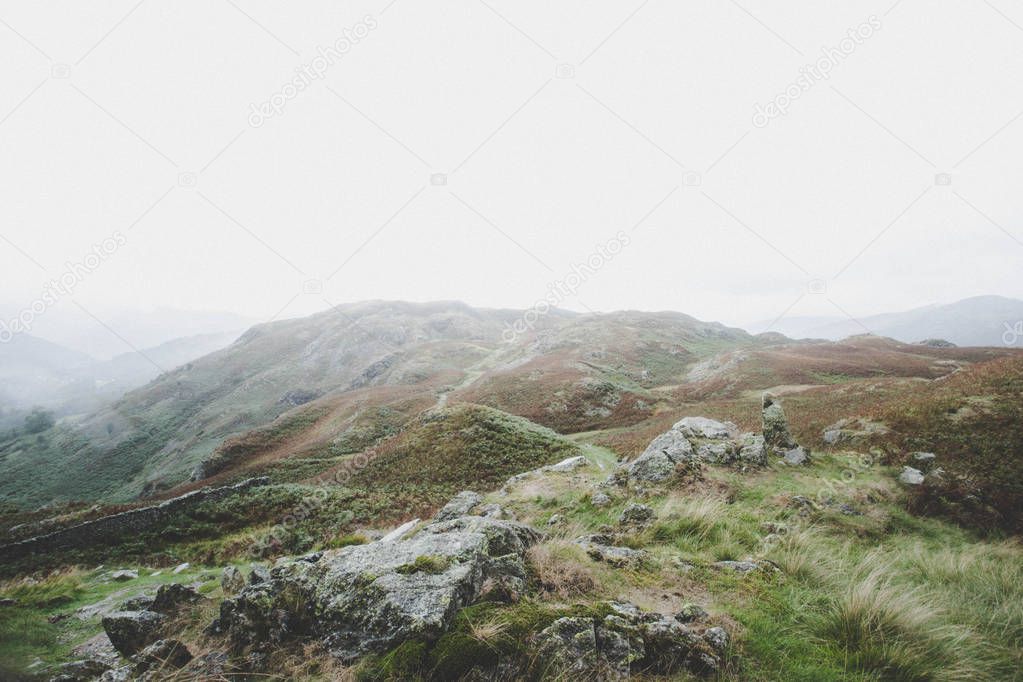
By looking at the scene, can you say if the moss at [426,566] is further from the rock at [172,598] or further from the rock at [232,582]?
the rock at [232,582]

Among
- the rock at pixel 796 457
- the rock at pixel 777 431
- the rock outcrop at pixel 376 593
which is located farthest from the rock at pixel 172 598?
the rock at pixel 777 431

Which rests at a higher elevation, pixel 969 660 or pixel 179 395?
pixel 179 395

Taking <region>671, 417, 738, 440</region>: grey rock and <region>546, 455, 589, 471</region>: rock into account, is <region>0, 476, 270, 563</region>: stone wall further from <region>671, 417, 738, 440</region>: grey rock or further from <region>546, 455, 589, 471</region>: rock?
<region>671, 417, 738, 440</region>: grey rock

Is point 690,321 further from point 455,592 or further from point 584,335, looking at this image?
point 455,592

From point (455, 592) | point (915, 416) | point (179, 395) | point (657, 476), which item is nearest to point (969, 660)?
point (455, 592)

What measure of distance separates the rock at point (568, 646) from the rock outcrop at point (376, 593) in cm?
104

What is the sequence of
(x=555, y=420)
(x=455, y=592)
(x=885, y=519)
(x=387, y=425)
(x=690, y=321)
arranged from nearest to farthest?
(x=455, y=592), (x=885, y=519), (x=555, y=420), (x=387, y=425), (x=690, y=321)

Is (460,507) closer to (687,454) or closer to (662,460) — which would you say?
(662,460)

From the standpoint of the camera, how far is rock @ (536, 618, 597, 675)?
3.74m

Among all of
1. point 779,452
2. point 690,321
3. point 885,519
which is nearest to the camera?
point 885,519

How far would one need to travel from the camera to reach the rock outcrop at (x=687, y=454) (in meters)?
12.3

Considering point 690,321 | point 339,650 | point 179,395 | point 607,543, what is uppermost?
point 690,321

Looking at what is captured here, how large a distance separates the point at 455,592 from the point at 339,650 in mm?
1403

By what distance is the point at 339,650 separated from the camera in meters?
4.38
